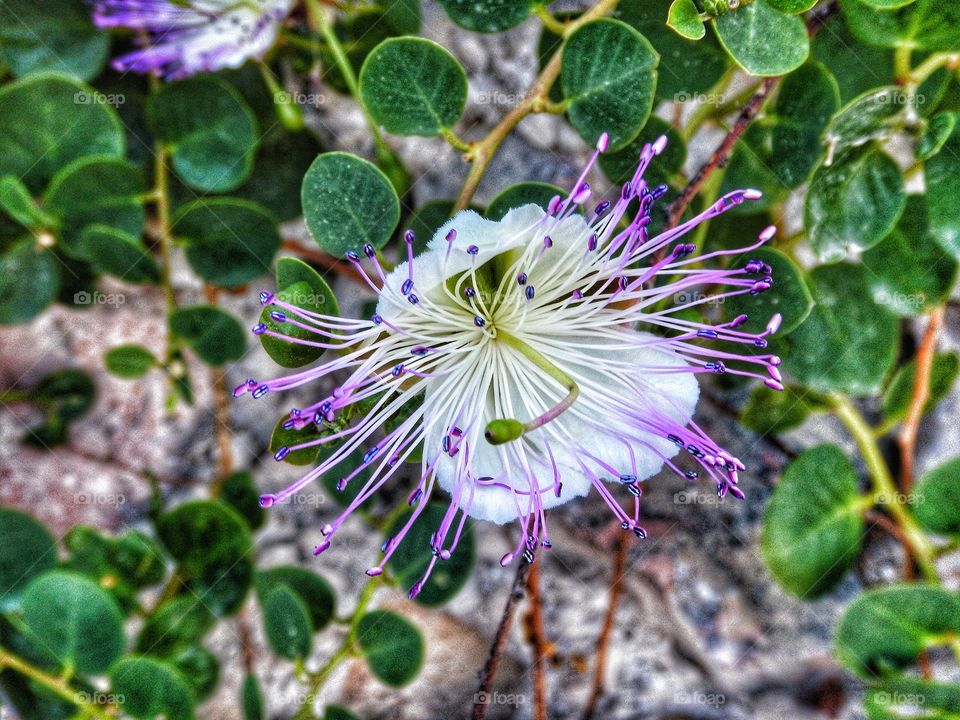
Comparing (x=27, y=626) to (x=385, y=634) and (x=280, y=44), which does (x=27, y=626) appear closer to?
(x=385, y=634)

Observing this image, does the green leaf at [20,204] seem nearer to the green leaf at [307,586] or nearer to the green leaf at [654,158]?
the green leaf at [307,586]

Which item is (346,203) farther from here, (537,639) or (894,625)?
(894,625)

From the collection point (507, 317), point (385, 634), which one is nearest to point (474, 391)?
point (507, 317)

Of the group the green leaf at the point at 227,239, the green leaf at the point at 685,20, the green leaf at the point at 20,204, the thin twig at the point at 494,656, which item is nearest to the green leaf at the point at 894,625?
the thin twig at the point at 494,656

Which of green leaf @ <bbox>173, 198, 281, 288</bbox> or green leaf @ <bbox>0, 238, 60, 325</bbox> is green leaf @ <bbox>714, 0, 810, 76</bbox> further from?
green leaf @ <bbox>0, 238, 60, 325</bbox>

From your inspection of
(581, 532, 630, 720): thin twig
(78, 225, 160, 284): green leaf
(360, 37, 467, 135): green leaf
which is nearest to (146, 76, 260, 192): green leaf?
(78, 225, 160, 284): green leaf

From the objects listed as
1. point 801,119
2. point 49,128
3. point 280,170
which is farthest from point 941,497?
point 49,128
